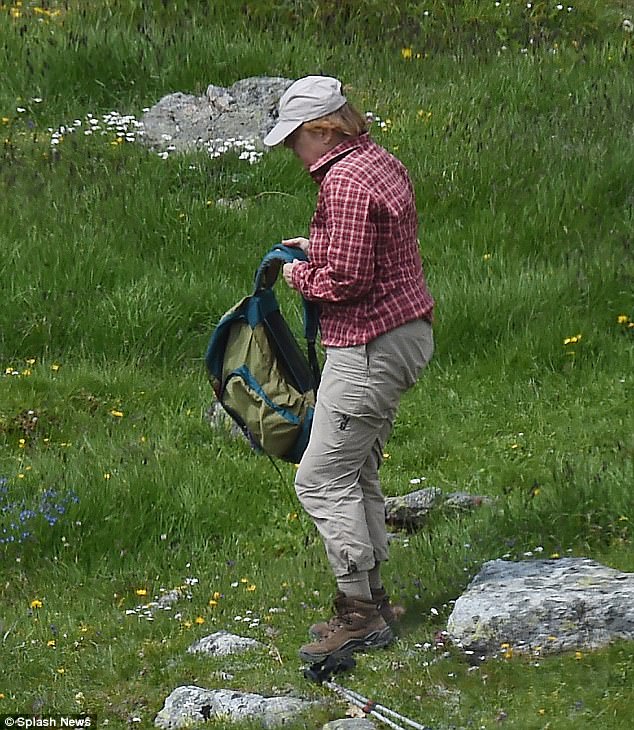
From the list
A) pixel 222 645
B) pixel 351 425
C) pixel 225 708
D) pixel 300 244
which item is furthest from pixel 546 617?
pixel 300 244

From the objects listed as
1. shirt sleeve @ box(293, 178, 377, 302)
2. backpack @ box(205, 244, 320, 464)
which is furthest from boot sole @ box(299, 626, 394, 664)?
shirt sleeve @ box(293, 178, 377, 302)

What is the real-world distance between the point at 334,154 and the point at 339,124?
102 mm

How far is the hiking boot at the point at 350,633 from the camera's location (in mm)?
4777

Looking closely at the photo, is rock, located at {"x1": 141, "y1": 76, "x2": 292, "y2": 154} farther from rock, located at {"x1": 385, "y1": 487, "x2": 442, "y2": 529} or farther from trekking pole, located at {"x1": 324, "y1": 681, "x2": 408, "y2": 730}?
trekking pole, located at {"x1": 324, "y1": 681, "x2": 408, "y2": 730}

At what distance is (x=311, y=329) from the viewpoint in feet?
15.6

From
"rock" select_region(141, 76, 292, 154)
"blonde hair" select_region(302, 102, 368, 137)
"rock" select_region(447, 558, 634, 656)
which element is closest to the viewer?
"blonde hair" select_region(302, 102, 368, 137)

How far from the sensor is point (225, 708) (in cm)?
443

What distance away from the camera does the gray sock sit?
4.77 meters

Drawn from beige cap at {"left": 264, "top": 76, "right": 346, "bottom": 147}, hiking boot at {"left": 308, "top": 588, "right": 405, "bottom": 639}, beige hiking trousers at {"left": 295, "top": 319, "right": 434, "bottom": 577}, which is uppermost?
beige cap at {"left": 264, "top": 76, "right": 346, "bottom": 147}

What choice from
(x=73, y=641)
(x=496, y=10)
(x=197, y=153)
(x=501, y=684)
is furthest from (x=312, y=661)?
(x=496, y=10)

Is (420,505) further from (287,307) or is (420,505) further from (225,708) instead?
(287,307)

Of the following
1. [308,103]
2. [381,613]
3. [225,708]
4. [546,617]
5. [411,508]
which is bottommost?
[411,508]

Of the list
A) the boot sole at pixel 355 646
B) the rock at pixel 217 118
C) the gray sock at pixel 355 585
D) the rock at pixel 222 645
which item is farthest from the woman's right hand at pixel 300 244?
the rock at pixel 217 118

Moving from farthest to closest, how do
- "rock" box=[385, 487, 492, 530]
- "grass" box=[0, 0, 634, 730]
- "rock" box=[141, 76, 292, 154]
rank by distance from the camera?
"rock" box=[141, 76, 292, 154] → "rock" box=[385, 487, 492, 530] → "grass" box=[0, 0, 634, 730]
